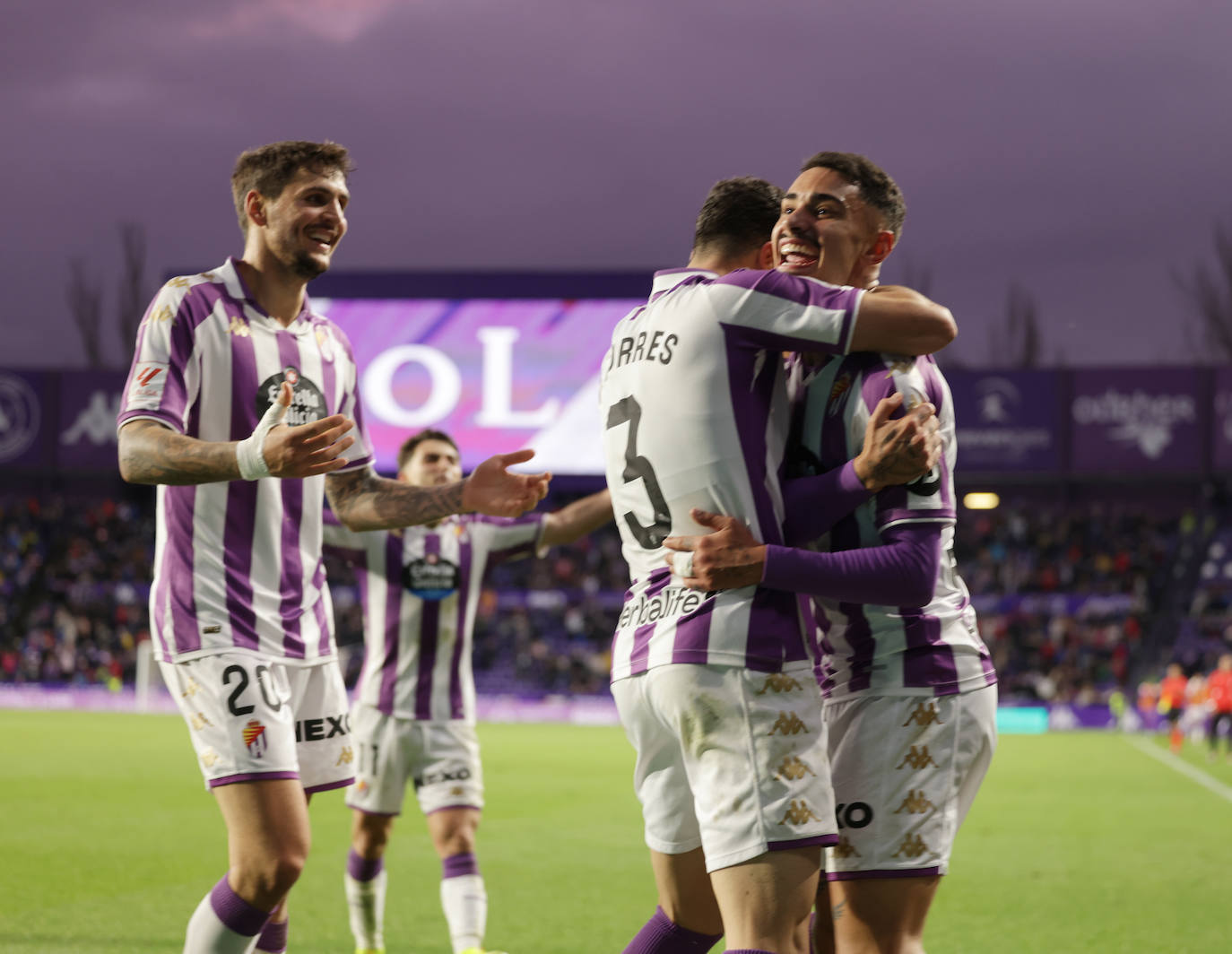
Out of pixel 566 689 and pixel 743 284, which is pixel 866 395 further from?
pixel 566 689

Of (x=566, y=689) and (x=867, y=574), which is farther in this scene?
(x=566, y=689)

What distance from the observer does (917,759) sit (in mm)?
2896

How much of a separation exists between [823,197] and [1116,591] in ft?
102

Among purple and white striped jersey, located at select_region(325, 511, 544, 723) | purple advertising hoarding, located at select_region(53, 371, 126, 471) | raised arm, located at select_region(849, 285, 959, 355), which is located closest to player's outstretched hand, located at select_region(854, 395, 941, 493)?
raised arm, located at select_region(849, 285, 959, 355)

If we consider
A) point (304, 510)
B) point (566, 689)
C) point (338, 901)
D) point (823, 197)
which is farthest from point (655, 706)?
point (566, 689)

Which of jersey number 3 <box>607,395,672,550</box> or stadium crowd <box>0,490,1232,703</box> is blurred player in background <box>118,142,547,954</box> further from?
stadium crowd <box>0,490,1232,703</box>

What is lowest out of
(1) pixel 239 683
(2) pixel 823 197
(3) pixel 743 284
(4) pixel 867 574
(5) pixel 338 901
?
(5) pixel 338 901

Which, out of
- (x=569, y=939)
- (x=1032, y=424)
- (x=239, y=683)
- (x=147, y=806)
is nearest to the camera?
(x=239, y=683)

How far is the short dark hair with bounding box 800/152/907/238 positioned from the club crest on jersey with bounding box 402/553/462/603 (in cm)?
351

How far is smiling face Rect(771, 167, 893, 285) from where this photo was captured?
3.03 metres

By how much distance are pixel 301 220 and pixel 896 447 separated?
2.00m

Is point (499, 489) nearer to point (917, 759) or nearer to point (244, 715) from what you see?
point (244, 715)

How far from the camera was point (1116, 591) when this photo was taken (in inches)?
1252

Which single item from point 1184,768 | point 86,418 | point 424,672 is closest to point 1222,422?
point 1184,768
